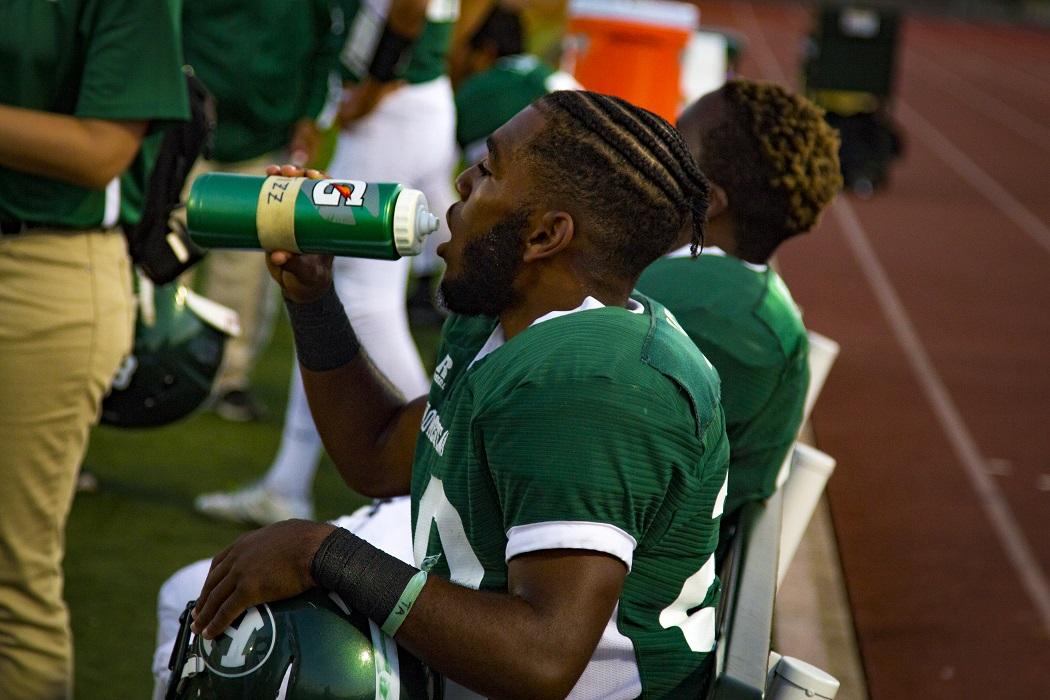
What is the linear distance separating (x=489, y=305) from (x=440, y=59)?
9.87 feet

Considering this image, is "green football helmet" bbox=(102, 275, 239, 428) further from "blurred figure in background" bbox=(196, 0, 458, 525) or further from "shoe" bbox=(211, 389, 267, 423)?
"shoe" bbox=(211, 389, 267, 423)

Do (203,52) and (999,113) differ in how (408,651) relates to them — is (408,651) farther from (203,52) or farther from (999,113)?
(999,113)

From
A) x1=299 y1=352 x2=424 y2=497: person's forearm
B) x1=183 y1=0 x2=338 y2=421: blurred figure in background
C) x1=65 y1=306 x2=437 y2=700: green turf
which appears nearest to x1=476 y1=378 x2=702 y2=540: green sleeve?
x1=299 y1=352 x2=424 y2=497: person's forearm

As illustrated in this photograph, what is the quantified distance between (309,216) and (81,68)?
794 mm

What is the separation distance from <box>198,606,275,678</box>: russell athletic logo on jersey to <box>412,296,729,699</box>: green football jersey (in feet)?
0.82

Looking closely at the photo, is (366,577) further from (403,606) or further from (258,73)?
(258,73)

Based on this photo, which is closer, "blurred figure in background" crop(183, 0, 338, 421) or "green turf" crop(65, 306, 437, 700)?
"green turf" crop(65, 306, 437, 700)

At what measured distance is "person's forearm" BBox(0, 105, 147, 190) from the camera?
2596 mm

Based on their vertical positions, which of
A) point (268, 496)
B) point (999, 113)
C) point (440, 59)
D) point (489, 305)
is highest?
point (489, 305)

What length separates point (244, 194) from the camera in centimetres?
221

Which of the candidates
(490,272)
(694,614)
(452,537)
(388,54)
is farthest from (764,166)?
(388,54)

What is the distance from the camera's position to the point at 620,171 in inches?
79.5

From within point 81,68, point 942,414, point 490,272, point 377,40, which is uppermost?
point 81,68

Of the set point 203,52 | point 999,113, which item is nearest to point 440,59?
point 203,52
